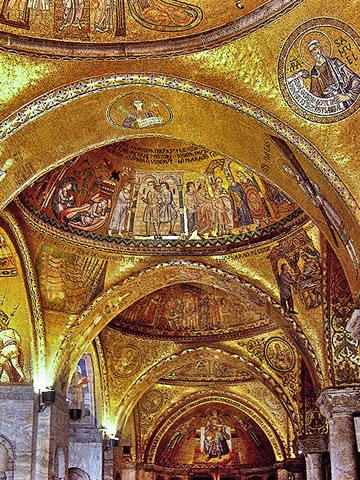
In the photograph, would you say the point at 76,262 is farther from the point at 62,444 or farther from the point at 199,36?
the point at 199,36

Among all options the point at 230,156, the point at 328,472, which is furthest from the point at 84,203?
the point at 328,472

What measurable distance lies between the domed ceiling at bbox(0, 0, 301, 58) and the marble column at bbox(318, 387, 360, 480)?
22.0ft

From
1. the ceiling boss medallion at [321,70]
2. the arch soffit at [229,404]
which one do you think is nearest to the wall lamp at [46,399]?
the ceiling boss medallion at [321,70]

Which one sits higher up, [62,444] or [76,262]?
[76,262]

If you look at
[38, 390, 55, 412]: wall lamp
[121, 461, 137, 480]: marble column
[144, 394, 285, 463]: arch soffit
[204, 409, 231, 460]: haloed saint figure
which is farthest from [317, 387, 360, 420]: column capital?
[204, 409, 231, 460]: haloed saint figure

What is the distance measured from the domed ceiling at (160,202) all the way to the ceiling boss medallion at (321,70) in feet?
13.3

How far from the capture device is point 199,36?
779 cm

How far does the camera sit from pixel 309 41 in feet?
24.1

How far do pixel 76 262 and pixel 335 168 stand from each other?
6423 millimetres

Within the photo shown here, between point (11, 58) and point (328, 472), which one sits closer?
point (11, 58)

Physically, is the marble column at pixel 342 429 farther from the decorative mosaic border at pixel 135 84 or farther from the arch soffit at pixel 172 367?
the decorative mosaic border at pixel 135 84

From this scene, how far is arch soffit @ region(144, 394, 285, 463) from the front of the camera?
2125cm

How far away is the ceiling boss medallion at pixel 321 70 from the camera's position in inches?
281

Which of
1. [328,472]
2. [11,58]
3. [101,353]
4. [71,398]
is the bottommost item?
[328,472]
